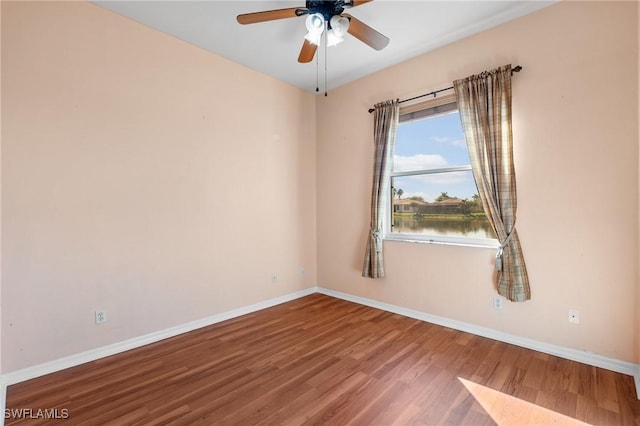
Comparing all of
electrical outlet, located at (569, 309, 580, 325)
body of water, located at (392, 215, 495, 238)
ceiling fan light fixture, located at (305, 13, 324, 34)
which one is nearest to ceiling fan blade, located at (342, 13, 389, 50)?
ceiling fan light fixture, located at (305, 13, 324, 34)

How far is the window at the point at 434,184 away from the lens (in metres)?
3.15

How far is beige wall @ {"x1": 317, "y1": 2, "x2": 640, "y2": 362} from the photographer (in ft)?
7.42

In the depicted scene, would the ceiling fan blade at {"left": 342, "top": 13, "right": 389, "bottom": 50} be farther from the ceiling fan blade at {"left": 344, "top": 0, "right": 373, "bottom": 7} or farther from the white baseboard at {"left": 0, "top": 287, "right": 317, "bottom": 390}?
the white baseboard at {"left": 0, "top": 287, "right": 317, "bottom": 390}

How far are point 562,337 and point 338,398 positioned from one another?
6.53 ft

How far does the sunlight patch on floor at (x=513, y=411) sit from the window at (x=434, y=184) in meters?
1.41

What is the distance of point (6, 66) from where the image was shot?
2.19 meters

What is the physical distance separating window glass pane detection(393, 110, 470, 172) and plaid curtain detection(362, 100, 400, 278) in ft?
0.50

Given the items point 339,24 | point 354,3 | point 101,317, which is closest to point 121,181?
point 101,317

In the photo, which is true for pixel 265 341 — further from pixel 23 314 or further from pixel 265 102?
pixel 265 102

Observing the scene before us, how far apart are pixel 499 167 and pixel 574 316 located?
137 cm

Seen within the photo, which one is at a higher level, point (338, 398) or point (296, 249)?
point (296, 249)

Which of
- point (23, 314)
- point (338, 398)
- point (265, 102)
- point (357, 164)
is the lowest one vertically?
point (338, 398)

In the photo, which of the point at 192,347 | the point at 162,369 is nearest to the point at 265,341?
the point at 192,347

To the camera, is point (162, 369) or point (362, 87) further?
point (362, 87)
